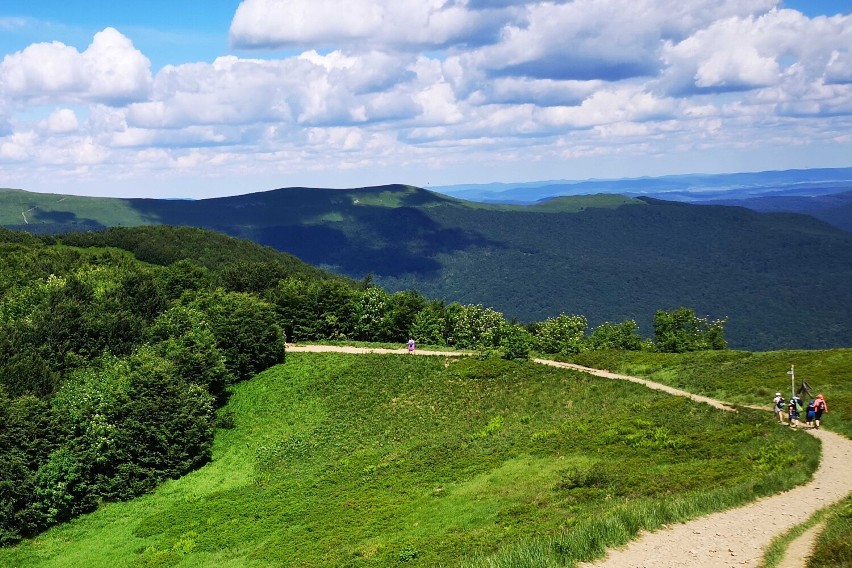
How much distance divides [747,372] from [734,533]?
36.7 m

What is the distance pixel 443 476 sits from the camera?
140ft

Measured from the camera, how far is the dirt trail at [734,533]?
74.5 ft

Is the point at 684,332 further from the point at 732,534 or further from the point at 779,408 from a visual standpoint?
the point at 732,534

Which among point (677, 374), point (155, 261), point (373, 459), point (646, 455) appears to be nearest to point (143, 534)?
point (373, 459)

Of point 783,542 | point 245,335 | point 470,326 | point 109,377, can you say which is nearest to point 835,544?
point 783,542

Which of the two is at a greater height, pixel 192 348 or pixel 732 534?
pixel 732 534

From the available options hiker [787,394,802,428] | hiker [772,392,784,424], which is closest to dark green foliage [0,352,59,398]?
hiker [772,392,784,424]

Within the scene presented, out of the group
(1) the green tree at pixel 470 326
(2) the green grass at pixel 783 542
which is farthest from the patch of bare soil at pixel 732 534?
(1) the green tree at pixel 470 326

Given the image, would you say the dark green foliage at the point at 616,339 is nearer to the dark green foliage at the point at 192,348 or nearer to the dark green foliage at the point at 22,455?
the dark green foliage at the point at 192,348

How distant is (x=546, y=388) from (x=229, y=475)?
2526cm

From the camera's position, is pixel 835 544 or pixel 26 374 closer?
pixel 835 544

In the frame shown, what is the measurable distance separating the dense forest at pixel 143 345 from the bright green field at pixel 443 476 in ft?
10.3

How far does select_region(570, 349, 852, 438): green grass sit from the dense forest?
1131 cm

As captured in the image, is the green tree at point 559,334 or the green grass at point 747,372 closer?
the green grass at point 747,372
